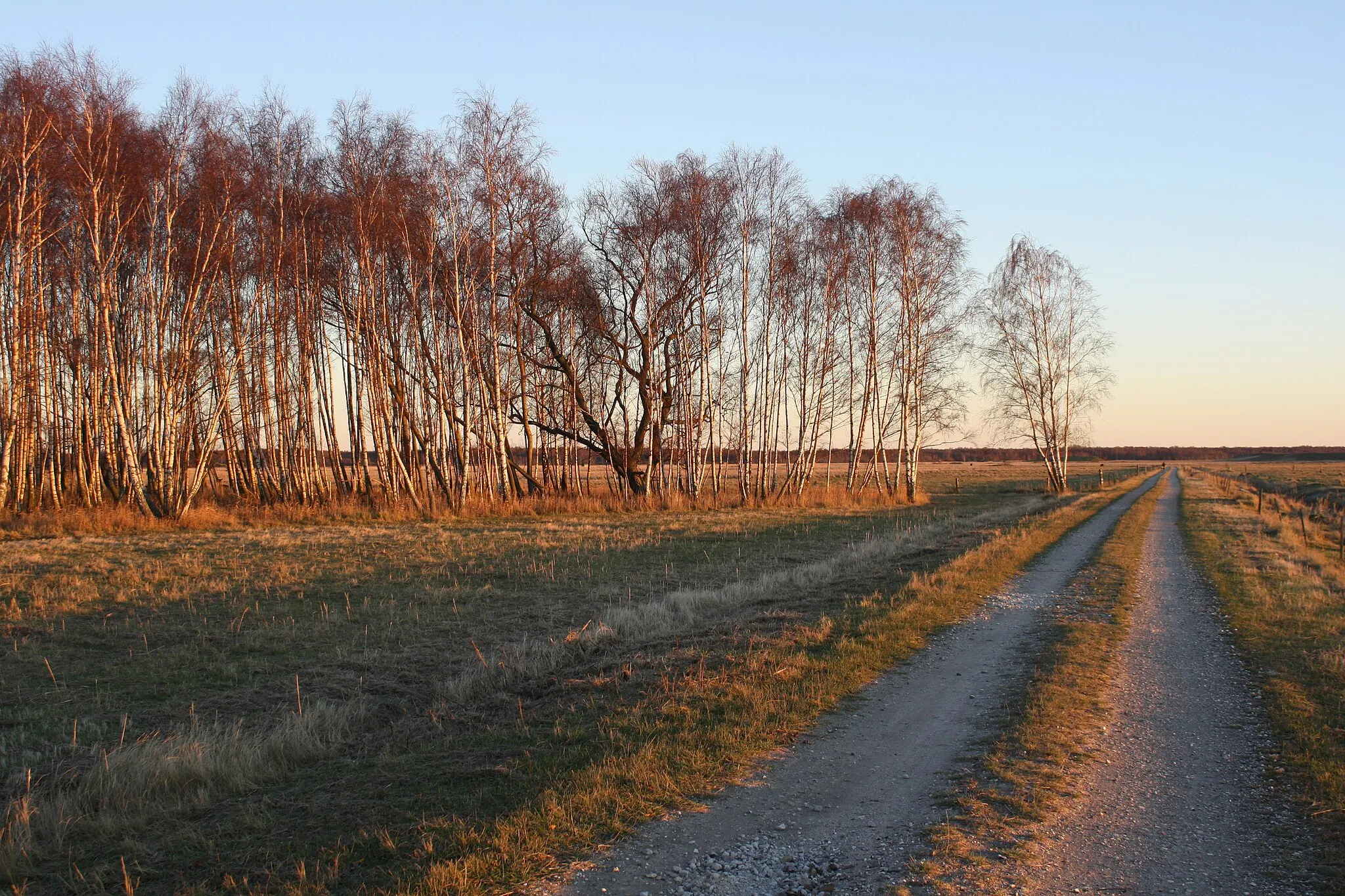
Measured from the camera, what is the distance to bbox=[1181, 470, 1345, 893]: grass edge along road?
527 cm

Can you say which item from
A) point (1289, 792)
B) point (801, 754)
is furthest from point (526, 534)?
point (1289, 792)

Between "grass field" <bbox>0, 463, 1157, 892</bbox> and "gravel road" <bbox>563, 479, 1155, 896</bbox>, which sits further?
"grass field" <bbox>0, 463, 1157, 892</bbox>

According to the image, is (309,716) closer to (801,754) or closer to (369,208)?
(801,754)

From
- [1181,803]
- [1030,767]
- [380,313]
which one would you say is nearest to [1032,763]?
[1030,767]

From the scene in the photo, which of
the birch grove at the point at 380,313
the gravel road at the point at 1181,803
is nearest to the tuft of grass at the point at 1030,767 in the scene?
the gravel road at the point at 1181,803

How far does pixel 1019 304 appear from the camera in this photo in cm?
4559

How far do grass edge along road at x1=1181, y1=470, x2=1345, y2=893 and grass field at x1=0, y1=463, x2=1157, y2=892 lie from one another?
3.32m

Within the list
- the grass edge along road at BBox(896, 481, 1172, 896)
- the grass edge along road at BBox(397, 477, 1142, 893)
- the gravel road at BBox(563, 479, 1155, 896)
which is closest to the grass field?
the grass edge along road at BBox(397, 477, 1142, 893)

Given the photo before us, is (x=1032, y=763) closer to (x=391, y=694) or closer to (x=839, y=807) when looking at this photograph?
(x=839, y=807)

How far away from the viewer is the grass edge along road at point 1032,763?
4.45 metres

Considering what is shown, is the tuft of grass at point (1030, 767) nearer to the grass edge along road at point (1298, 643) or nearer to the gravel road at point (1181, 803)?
the gravel road at point (1181, 803)

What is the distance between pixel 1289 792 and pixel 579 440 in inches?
1247

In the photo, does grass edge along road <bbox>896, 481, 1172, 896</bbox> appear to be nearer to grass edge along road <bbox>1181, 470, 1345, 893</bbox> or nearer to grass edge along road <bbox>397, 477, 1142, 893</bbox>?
grass edge along road <bbox>1181, 470, 1345, 893</bbox>

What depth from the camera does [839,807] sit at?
17.1 feet
